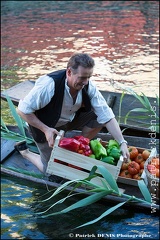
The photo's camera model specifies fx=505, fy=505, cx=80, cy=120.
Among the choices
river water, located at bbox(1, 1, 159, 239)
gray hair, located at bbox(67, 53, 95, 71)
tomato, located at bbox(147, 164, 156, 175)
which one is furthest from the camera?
river water, located at bbox(1, 1, 159, 239)

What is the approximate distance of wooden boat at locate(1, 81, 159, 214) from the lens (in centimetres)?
422

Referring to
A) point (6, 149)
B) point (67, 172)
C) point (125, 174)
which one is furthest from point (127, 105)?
point (67, 172)

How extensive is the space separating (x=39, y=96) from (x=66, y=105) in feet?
1.03

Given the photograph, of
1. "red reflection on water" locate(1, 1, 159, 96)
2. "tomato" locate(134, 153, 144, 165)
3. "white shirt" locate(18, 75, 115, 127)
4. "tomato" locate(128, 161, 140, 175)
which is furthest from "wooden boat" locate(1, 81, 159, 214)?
"red reflection on water" locate(1, 1, 159, 96)

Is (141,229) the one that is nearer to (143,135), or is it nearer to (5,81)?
(143,135)

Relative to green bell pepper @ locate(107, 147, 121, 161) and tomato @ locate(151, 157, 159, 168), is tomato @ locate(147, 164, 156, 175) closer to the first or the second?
tomato @ locate(151, 157, 159, 168)

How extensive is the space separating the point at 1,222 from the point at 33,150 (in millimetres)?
883

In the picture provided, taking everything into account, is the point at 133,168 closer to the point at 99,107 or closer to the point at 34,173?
the point at 99,107

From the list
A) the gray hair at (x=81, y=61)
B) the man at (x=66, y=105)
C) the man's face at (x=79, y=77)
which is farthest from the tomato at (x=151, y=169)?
the gray hair at (x=81, y=61)

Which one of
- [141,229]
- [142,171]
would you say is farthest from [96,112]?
[141,229]

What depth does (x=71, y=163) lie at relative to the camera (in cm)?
407

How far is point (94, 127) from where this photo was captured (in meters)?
4.57

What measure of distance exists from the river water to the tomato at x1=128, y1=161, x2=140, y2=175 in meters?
0.33

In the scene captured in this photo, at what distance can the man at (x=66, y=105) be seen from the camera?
149 inches
